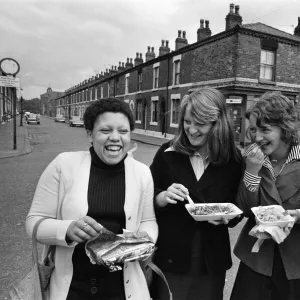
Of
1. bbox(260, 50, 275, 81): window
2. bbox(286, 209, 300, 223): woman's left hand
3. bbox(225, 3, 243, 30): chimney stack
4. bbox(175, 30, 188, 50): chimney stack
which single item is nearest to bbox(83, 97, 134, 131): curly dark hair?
bbox(286, 209, 300, 223): woman's left hand

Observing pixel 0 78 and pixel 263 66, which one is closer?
pixel 0 78

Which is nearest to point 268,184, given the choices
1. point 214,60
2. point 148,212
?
point 148,212

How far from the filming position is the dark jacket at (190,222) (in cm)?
193

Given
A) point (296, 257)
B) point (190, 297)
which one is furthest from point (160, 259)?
point (296, 257)

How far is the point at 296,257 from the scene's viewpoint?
1809 mm

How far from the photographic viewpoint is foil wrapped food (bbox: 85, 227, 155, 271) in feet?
4.83

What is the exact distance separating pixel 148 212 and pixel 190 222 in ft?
1.01

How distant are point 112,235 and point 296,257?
1.12 meters

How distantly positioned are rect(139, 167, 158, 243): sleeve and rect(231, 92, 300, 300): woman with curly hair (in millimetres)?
559

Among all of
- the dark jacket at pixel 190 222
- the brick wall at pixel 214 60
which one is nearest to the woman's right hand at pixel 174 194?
the dark jacket at pixel 190 222

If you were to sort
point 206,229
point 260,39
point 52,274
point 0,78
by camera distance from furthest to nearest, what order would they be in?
point 260,39 → point 0,78 → point 206,229 → point 52,274

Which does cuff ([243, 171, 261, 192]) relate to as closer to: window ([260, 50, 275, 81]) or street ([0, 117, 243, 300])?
street ([0, 117, 243, 300])

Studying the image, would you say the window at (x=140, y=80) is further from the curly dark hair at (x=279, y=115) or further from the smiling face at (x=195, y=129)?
the curly dark hair at (x=279, y=115)

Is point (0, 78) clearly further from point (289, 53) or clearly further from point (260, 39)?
point (289, 53)
